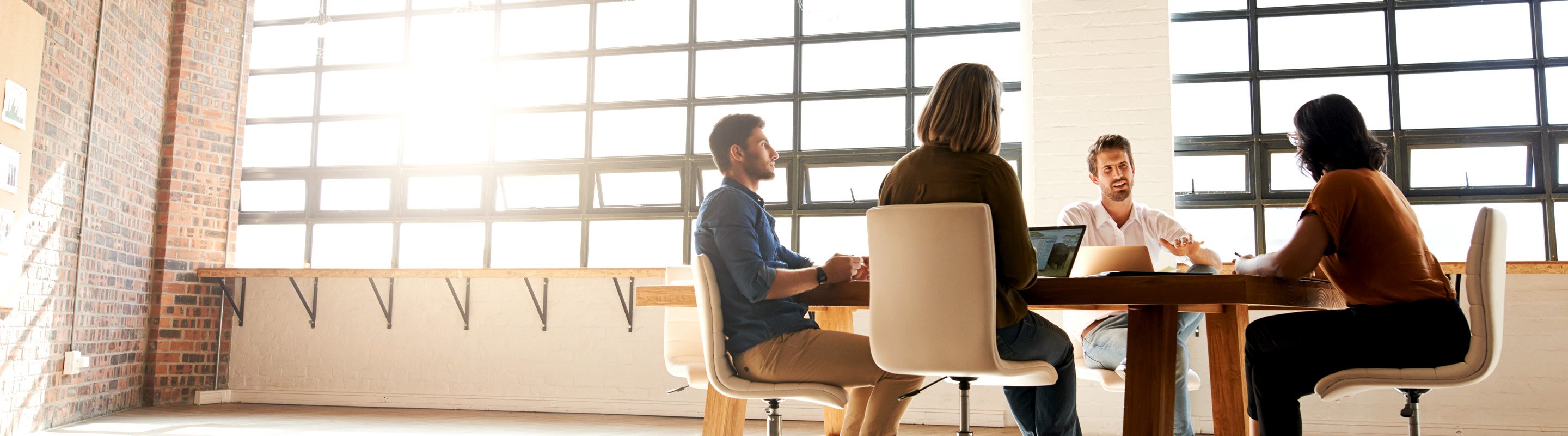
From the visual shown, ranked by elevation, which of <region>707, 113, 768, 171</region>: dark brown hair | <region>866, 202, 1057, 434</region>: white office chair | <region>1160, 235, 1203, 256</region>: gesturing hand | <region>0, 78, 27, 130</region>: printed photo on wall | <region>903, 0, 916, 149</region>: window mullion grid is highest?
<region>903, 0, 916, 149</region>: window mullion grid

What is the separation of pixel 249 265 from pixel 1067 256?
214 inches

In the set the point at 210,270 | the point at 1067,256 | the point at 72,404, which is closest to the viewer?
the point at 1067,256

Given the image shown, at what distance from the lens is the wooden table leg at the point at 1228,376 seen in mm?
2699

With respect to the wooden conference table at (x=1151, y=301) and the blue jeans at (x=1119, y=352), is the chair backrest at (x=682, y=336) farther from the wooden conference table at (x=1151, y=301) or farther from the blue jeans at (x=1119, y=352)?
the blue jeans at (x=1119, y=352)

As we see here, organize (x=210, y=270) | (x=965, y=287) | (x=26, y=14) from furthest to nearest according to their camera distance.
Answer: (x=210, y=270)
(x=26, y=14)
(x=965, y=287)

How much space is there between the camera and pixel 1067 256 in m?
2.34

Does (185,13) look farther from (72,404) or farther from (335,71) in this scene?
(72,404)

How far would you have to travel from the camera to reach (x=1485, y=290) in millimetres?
2139

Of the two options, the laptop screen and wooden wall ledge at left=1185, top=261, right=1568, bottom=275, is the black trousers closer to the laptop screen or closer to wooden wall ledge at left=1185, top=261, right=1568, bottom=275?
the laptop screen

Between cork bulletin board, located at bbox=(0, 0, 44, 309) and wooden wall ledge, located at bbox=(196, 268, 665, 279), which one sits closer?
cork bulletin board, located at bbox=(0, 0, 44, 309)

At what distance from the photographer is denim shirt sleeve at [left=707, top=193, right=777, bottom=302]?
230cm

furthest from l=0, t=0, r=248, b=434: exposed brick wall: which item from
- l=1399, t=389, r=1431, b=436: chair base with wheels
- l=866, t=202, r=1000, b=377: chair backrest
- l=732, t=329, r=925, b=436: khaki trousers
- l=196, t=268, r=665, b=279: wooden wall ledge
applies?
l=1399, t=389, r=1431, b=436: chair base with wheels

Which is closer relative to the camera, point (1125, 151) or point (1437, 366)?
point (1437, 366)

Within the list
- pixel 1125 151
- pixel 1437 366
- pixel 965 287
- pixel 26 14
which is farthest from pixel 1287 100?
pixel 26 14
